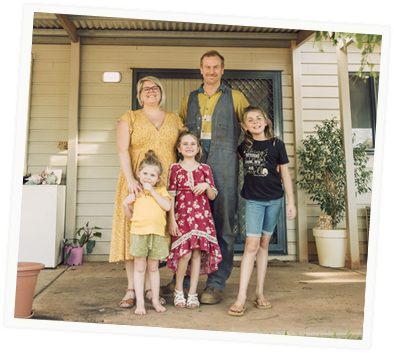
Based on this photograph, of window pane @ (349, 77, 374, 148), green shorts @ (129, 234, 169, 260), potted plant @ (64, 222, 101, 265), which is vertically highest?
window pane @ (349, 77, 374, 148)

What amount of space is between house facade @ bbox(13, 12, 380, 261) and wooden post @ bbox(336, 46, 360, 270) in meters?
0.49

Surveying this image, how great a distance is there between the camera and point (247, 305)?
2357 millimetres

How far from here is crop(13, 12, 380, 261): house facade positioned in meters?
4.07

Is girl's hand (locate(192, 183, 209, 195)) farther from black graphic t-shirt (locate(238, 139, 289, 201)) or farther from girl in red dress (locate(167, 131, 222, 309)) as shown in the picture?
black graphic t-shirt (locate(238, 139, 289, 201))

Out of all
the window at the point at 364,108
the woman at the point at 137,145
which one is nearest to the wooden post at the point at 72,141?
the woman at the point at 137,145

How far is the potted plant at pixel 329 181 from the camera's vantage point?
3711 mm

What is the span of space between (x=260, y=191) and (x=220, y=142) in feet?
1.71

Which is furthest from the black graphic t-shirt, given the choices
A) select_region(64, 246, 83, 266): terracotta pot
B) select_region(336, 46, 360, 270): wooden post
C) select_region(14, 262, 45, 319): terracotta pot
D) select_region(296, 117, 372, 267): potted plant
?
select_region(64, 246, 83, 266): terracotta pot

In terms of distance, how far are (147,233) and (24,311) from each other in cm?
90

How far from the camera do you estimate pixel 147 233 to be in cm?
210

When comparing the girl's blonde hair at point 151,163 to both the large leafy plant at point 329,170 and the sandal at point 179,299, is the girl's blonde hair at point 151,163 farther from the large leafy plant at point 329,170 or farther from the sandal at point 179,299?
the large leafy plant at point 329,170
